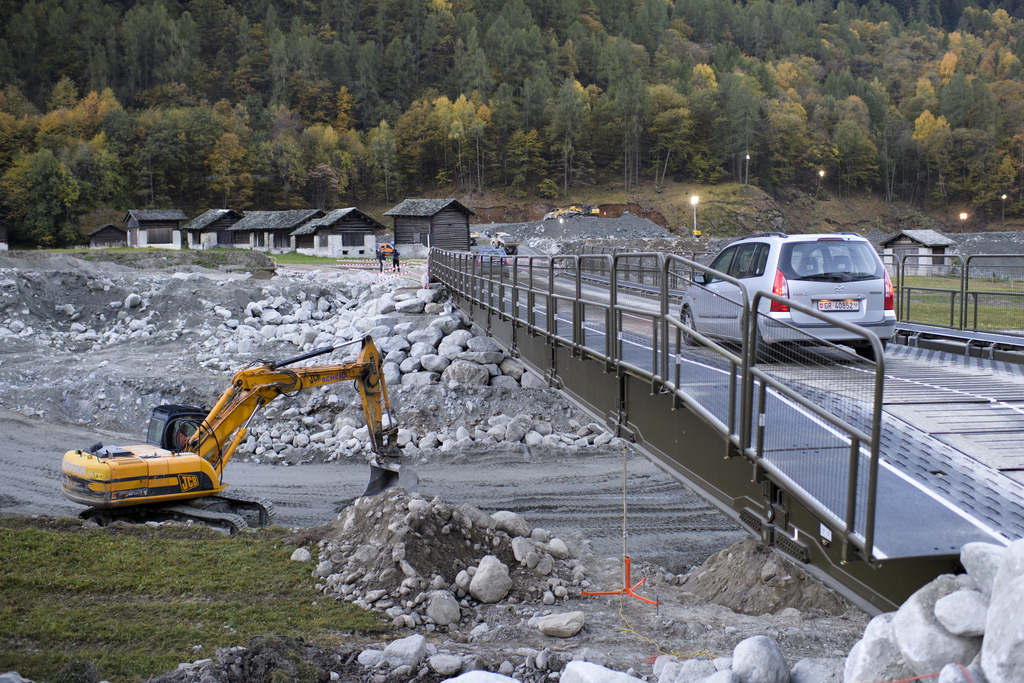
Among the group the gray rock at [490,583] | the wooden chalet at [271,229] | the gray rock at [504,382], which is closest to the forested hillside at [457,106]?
the wooden chalet at [271,229]

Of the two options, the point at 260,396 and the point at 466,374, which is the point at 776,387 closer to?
the point at 260,396

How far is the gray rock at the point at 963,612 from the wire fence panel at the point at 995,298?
9.36m

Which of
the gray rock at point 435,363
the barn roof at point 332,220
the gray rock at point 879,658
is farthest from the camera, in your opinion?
the barn roof at point 332,220

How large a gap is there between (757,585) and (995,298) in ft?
21.6

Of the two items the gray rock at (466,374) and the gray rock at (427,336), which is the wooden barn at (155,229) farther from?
the gray rock at (466,374)

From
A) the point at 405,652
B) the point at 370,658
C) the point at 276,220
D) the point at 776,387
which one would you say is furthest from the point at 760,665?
the point at 276,220

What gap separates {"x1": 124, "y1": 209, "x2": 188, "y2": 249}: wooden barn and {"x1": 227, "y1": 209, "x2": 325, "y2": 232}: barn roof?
752 centimetres

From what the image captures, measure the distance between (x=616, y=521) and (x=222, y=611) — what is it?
7619mm

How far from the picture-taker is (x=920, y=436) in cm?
611

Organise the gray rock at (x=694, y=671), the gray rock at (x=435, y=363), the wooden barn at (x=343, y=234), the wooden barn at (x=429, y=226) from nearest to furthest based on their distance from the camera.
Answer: the gray rock at (x=694, y=671)
the gray rock at (x=435, y=363)
the wooden barn at (x=343, y=234)
the wooden barn at (x=429, y=226)

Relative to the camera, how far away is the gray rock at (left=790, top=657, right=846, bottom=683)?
5568 millimetres

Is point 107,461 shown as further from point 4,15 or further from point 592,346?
point 4,15

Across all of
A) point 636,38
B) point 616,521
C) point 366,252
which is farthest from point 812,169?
point 616,521

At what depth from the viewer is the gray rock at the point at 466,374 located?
70.4 feet
